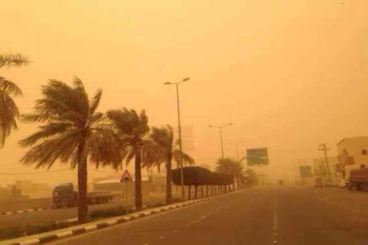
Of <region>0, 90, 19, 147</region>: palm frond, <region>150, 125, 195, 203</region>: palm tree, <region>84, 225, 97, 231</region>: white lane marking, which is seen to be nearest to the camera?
<region>0, 90, 19, 147</region>: palm frond

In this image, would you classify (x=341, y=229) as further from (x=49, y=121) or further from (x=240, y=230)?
(x=49, y=121)

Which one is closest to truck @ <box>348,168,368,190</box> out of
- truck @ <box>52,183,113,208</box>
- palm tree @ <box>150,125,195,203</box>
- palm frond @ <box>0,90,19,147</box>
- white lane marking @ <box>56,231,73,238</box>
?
palm tree @ <box>150,125,195,203</box>

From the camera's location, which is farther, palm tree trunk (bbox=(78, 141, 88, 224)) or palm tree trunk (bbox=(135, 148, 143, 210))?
palm tree trunk (bbox=(135, 148, 143, 210))

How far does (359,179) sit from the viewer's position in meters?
55.8

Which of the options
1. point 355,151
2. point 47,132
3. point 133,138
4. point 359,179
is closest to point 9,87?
point 47,132

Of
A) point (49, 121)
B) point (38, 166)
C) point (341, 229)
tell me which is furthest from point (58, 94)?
point (341, 229)

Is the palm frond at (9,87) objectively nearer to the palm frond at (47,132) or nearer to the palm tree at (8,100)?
the palm tree at (8,100)

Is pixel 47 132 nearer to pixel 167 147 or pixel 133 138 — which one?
pixel 133 138

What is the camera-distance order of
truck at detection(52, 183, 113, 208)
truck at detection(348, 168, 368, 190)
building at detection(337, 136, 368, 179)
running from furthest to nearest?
building at detection(337, 136, 368, 179) → truck at detection(348, 168, 368, 190) → truck at detection(52, 183, 113, 208)

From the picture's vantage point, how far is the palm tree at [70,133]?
920 inches

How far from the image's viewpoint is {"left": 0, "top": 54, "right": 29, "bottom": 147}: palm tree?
704 inches

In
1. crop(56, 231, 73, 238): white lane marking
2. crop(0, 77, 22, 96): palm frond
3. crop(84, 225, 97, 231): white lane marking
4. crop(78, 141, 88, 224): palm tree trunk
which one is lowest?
crop(56, 231, 73, 238): white lane marking

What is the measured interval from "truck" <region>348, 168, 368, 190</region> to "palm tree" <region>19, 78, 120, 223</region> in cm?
3858

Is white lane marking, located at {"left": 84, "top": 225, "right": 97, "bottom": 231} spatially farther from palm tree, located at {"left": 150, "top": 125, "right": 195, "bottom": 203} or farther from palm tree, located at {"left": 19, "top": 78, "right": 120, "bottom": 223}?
palm tree, located at {"left": 150, "top": 125, "right": 195, "bottom": 203}
